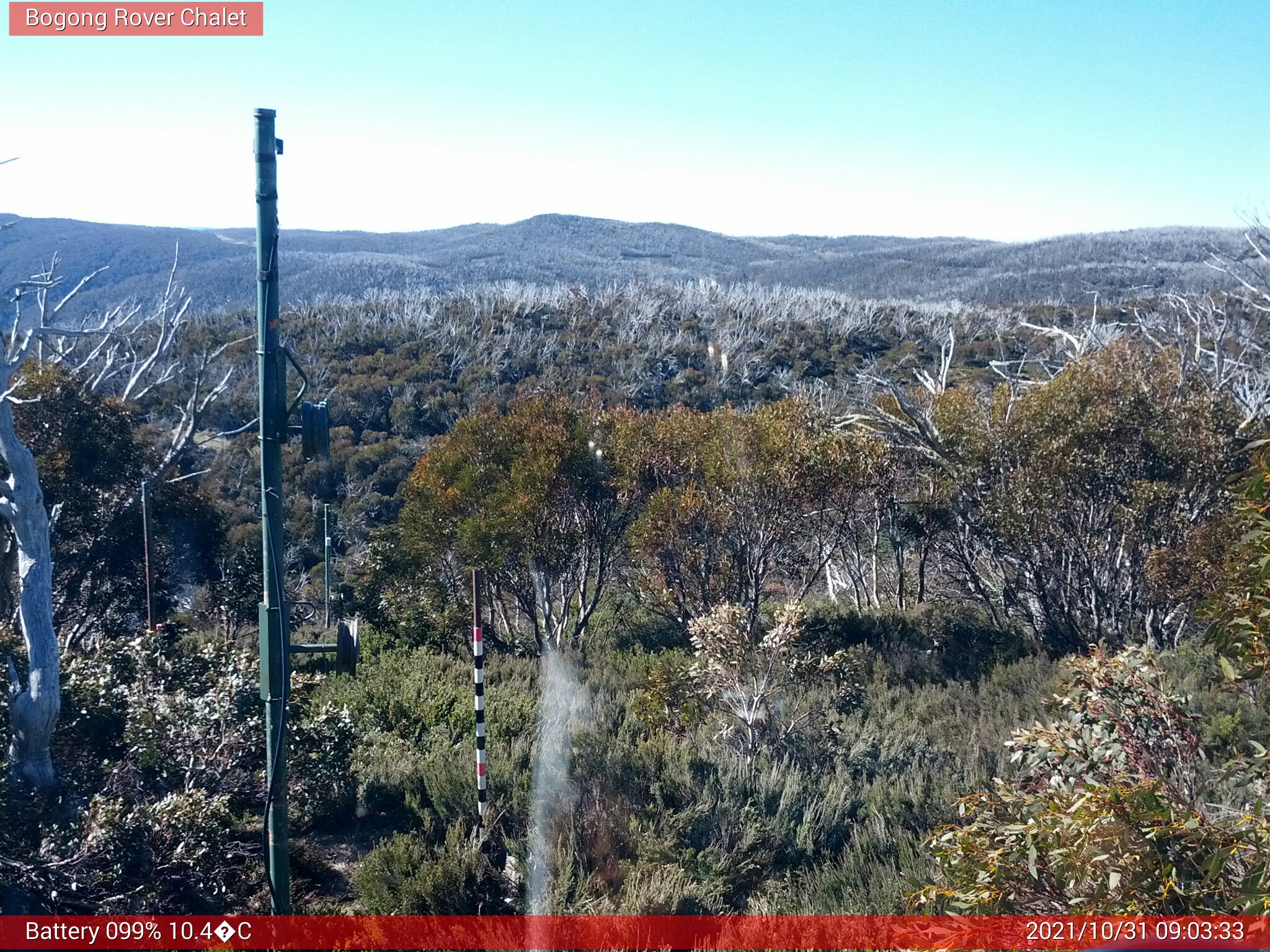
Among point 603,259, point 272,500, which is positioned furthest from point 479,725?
point 603,259

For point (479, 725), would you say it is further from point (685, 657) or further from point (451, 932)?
point (685, 657)

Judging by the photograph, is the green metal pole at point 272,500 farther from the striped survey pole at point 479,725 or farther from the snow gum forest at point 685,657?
the striped survey pole at point 479,725

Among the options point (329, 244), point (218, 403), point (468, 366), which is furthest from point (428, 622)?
point (329, 244)

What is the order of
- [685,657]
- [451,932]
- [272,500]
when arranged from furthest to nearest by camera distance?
[685,657], [451,932], [272,500]

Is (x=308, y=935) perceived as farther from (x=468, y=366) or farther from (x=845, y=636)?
(x=468, y=366)

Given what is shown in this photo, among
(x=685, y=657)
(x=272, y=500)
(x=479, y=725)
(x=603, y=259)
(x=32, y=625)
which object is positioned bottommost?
(x=685, y=657)

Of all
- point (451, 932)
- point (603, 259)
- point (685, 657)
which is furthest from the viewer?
point (603, 259)

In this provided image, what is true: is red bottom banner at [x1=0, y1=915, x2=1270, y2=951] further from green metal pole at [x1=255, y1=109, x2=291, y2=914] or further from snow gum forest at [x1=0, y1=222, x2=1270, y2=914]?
green metal pole at [x1=255, y1=109, x2=291, y2=914]
